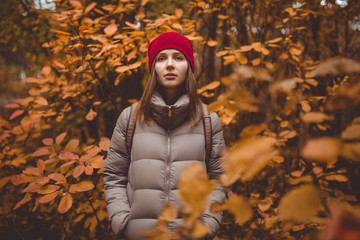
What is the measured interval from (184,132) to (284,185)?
1813 millimetres

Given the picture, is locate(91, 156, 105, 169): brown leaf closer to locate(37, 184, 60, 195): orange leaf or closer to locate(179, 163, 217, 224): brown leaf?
locate(37, 184, 60, 195): orange leaf

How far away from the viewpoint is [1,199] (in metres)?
2.13

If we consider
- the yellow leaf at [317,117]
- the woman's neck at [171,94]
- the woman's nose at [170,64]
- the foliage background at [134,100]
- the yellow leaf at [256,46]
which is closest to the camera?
the yellow leaf at [317,117]

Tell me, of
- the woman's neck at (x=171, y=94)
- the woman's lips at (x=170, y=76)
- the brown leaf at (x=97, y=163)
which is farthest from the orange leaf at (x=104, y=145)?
the woman's lips at (x=170, y=76)

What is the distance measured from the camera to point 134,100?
6.67ft

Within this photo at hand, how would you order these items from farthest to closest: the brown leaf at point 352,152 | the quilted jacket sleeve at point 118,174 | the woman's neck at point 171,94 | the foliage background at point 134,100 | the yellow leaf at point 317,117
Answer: the woman's neck at point 171,94, the quilted jacket sleeve at point 118,174, the foliage background at point 134,100, the yellow leaf at point 317,117, the brown leaf at point 352,152

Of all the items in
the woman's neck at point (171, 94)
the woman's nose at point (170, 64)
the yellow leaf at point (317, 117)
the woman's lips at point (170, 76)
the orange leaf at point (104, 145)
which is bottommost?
the orange leaf at point (104, 145)

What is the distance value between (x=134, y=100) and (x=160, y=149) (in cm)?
91

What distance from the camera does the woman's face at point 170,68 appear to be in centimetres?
140

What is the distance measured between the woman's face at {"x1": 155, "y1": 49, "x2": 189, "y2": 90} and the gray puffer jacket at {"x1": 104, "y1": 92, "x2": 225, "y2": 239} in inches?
4.5

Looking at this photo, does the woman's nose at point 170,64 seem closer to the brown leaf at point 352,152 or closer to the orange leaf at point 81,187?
the orange leaf at point 81,187

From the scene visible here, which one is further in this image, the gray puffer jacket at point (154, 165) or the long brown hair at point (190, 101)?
the long brown hair at point (190, 101)

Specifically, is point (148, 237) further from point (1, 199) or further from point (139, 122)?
point (1, 199)

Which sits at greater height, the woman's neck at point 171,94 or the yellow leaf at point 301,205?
the woman's neck at point 171,94
